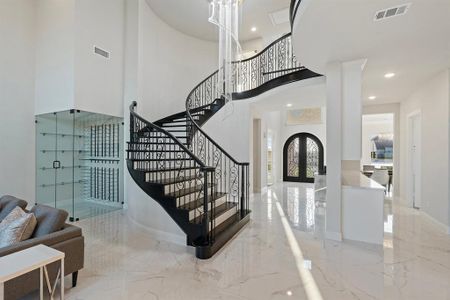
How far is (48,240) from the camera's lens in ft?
6.88

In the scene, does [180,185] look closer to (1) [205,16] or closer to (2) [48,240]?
(2) [48,240]

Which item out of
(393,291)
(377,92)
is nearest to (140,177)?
(393,291)

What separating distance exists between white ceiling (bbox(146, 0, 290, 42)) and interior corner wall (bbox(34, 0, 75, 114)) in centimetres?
202

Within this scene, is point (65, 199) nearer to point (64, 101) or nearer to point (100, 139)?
point (100, 139)

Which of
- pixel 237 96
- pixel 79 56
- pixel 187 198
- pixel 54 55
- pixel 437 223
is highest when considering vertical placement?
pixel 54 55

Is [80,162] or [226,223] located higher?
[80,162]

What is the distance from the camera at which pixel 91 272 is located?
267 cm

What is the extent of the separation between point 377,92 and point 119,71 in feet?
20.3

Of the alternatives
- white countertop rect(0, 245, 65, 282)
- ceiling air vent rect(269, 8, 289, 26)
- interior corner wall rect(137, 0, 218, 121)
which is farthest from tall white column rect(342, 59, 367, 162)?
interior corner wall rect(137, 0, 218, 121)

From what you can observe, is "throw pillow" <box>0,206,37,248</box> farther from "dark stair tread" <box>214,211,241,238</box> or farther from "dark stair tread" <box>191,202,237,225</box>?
"dark stair tread" <box>214,211,241,238</box>

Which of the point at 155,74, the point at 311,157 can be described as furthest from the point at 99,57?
the point at 311,157

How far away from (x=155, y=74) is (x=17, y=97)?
299cm

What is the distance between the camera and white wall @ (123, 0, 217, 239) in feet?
14.3

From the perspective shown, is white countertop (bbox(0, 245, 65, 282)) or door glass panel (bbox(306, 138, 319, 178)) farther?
door glass panel (bbox(306, 138, 319, 178))
